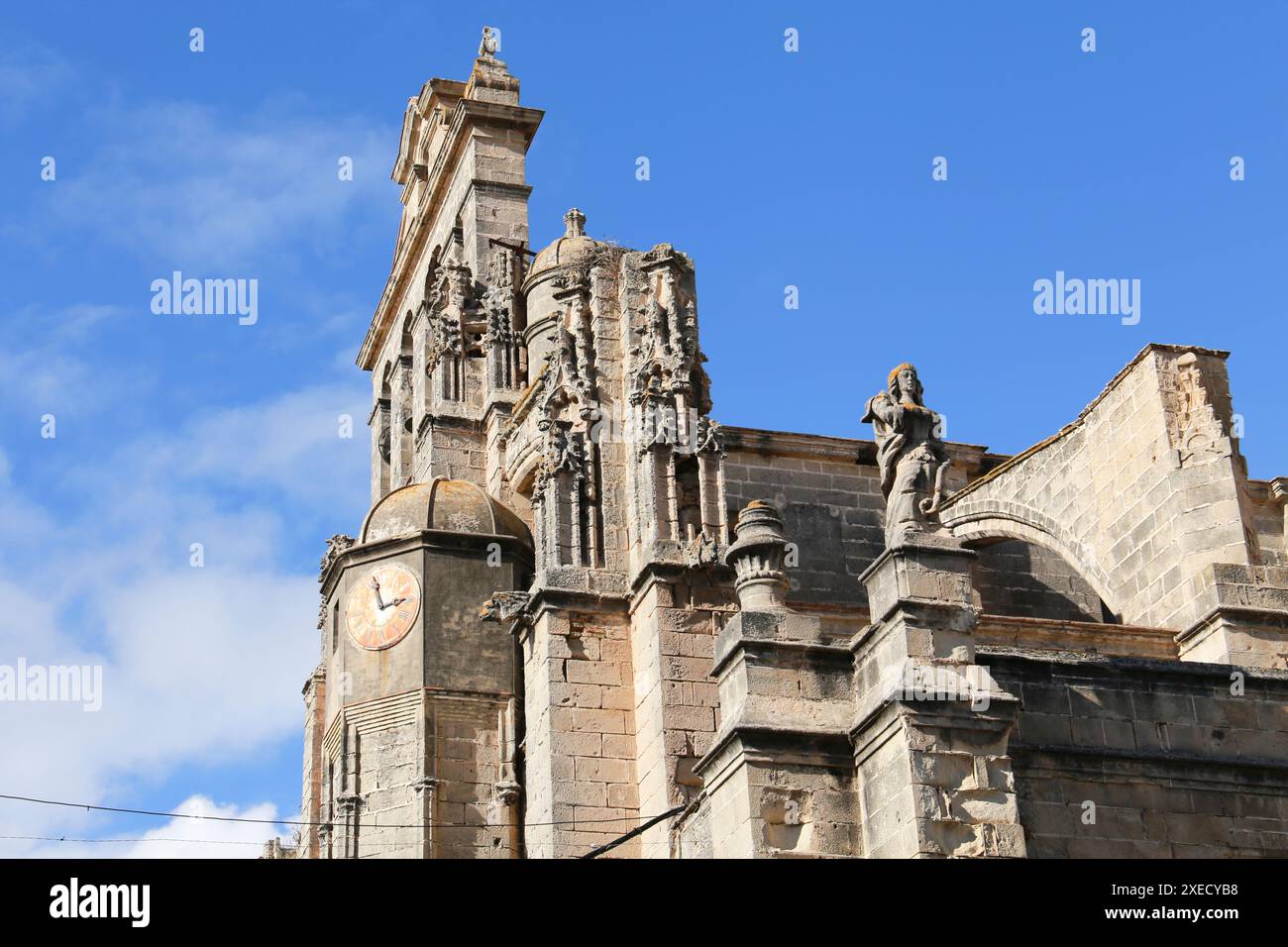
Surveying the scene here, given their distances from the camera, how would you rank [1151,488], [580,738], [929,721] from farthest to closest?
[1151,488] < [580,738] < [929,721]

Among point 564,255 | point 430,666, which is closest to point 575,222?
point 564,255

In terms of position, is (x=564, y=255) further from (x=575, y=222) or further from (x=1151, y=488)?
(x=1151, y=488)

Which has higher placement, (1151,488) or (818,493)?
(818,493)

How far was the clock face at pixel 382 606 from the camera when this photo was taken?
2603 cm

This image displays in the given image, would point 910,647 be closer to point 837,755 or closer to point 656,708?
point 837,755

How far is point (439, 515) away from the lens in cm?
2683

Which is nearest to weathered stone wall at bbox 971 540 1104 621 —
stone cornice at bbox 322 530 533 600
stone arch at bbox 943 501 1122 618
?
stone arch at bbox 943 501 1122 618

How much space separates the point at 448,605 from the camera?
26.0 meters

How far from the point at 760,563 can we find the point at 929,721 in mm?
2646

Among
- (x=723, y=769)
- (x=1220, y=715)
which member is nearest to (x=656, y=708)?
(x=723, y=769)

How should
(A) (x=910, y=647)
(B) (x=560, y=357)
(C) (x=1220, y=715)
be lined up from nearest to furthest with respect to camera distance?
(A) (x=910, y=647) → (C) (x=1220, y=715) → (B) (x=560, y=357)
